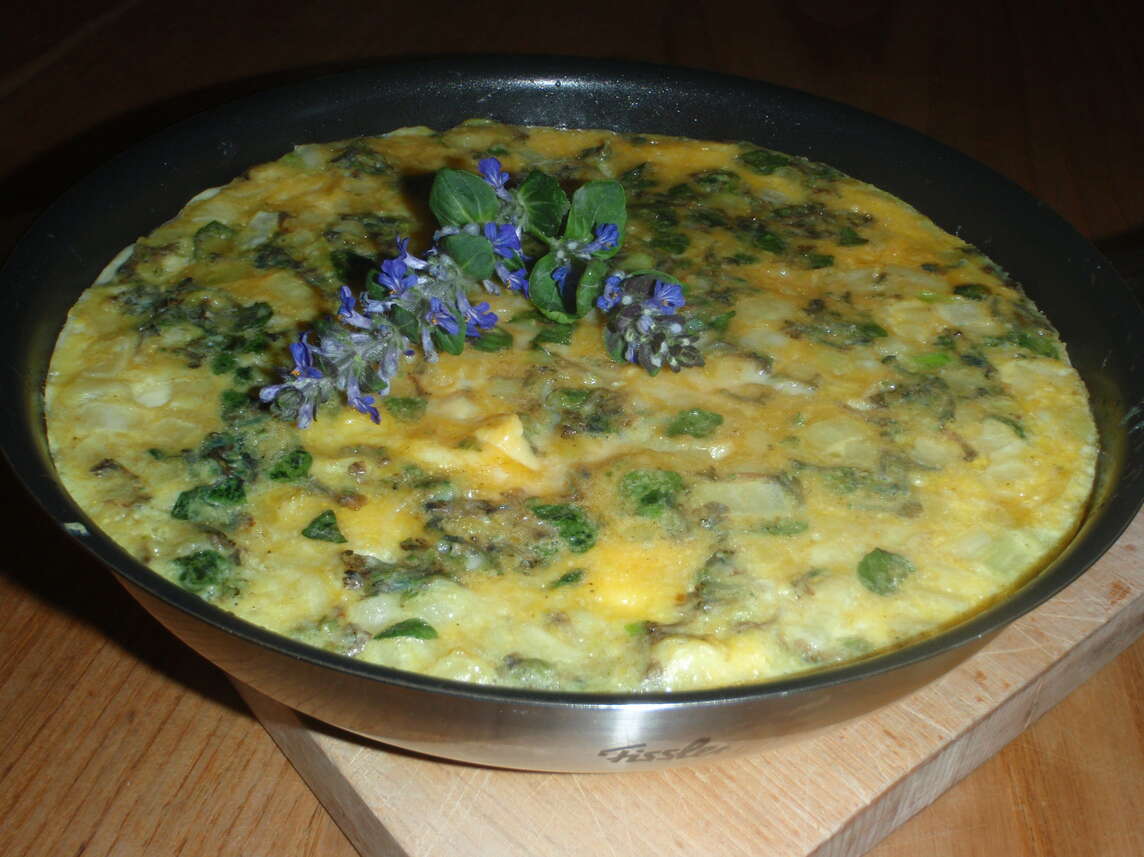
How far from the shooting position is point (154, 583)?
153cm

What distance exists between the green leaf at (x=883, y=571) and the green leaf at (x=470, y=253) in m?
0.70

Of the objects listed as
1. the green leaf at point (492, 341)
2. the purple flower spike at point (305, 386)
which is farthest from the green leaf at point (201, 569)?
the green leaf at point (492, 341)

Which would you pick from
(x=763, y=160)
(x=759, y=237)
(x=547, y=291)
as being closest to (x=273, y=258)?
(x=547, y=291)

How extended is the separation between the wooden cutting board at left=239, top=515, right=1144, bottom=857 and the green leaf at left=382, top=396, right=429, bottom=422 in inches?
20.4

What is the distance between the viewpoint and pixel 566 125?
9.24 ft

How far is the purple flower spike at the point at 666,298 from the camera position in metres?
1.96

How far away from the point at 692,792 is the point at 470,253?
883 millimetres

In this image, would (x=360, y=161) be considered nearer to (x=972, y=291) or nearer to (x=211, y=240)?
(x=211, y=240)

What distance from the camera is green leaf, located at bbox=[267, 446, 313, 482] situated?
74.3 inches

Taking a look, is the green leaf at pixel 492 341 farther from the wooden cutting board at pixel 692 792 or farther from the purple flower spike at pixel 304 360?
the wooden cutting board at pixel 692 792

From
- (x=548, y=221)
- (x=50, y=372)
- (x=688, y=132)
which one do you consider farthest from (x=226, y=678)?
(x=688, y=132)

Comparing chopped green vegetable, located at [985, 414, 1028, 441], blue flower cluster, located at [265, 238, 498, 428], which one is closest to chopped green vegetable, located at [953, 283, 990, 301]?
chopped green vegetable, located at [985, 414, 1028, 441]

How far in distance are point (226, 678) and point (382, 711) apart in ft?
2.96

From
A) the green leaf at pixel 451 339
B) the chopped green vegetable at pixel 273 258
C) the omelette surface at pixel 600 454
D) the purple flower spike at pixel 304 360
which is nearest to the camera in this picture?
the omelette surface at pixel 600 454
